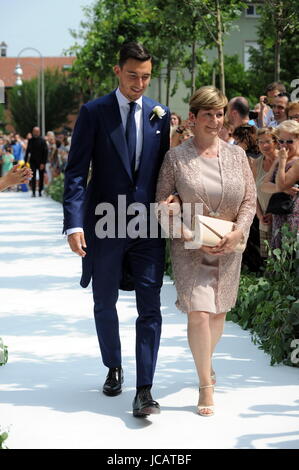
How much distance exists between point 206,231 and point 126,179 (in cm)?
55

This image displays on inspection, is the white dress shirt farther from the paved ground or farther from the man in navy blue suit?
the paved ground

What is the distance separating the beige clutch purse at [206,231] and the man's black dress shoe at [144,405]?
86cm

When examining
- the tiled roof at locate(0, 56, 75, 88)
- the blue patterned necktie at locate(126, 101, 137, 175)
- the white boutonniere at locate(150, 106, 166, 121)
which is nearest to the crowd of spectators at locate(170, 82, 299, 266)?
the white boutonniere at locate(150, 106, 166, 121)

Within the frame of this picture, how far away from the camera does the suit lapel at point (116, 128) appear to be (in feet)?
18.1

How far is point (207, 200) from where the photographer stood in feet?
18.1

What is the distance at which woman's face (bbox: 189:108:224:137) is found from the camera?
546 cm

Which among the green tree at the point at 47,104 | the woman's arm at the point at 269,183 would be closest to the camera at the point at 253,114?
the woman's arm at the point at 269,183

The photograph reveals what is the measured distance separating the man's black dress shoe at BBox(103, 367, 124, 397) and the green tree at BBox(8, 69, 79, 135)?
85.1 meters

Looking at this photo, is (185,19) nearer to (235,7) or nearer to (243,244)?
(235,7)

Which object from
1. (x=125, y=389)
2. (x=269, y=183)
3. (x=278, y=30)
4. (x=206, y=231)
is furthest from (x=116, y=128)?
(x=278, y=30)

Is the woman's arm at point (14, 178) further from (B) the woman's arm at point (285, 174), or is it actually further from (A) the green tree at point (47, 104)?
(A) the green tree at point (47, 104)

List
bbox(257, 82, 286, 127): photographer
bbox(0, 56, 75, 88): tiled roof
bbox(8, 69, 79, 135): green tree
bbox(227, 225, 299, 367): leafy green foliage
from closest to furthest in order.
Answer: bbox(227, 225, 299, 367): leafy green foliage < bbox(257, 82, 286, 127): photographer < bbox(8, 69, 79, 135): green tree < bbox(0, 56, 75, 88): tiled roof

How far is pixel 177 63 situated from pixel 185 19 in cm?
1129

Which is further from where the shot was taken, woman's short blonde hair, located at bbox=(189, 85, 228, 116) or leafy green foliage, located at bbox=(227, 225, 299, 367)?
leafy green foliage, located at bbox=(227, 225, 299, 367)
